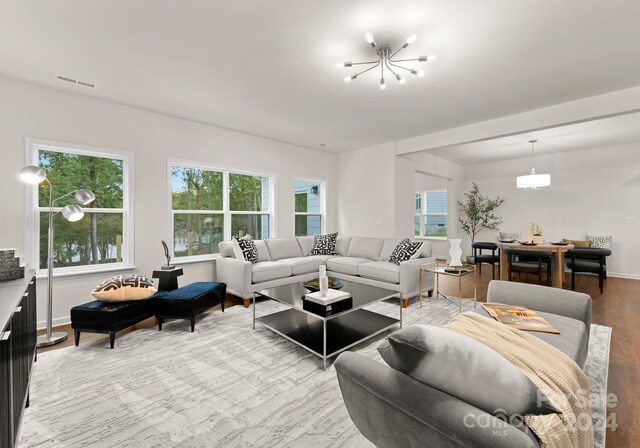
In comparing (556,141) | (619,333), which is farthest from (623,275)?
(619,333)

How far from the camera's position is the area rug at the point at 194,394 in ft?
5.36

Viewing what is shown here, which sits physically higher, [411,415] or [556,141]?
[556,141]

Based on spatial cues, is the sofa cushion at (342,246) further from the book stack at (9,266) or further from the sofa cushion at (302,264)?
the book stack at (9,266)

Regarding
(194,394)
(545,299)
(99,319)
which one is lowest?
(194,394)

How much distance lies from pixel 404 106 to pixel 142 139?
140 inches

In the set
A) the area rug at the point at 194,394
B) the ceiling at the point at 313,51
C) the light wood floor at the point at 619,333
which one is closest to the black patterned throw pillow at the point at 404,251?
the light wood floor at the point at 619,333

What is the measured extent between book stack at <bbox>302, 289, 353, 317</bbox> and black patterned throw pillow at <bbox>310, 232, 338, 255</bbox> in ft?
9.00

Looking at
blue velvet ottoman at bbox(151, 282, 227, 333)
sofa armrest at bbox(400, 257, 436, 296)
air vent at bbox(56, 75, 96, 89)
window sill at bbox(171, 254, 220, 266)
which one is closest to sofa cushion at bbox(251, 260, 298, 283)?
window sill at bbox(171, 254, 220, 266)

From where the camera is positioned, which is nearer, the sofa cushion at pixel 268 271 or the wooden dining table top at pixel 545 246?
the sofa cushion at pixel 268 271

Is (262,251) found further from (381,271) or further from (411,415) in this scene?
(411,415)

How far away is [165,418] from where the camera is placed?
1.78 meters

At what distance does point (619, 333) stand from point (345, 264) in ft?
10.7

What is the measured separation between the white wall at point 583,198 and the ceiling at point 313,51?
381cm

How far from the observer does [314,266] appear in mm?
4891
